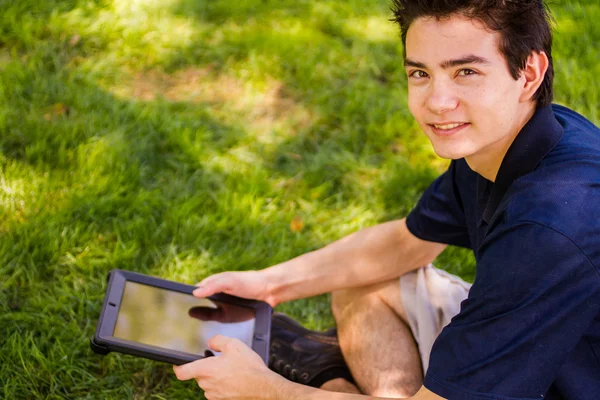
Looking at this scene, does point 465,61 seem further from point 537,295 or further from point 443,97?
point 537,295

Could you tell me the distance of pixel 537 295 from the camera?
1686 millimetres

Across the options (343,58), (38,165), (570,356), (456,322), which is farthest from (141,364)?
(343,58)

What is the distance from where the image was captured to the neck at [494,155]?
204 cm

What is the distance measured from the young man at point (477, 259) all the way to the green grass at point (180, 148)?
1.39 feet

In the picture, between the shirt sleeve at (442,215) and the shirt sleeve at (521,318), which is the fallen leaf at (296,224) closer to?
the shirt sleeve at (442,215)

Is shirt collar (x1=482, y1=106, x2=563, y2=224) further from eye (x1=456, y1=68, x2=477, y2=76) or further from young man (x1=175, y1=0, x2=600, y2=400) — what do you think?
eye (x1=456, y1=68, x2=477, y2=76)

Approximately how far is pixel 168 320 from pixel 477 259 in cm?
101

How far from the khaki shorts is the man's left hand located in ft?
1.86

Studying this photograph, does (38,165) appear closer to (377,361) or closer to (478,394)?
(377,361)

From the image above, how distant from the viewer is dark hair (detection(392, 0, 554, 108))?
1923mm

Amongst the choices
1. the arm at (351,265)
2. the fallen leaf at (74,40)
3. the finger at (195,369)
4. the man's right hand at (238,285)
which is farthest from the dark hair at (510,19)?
the fallen leaf at (74,40)

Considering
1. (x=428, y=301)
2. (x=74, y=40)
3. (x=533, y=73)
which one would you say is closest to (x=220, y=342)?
(x=428, y=301)

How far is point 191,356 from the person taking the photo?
2.28 meters

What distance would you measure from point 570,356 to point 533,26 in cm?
→ 87
